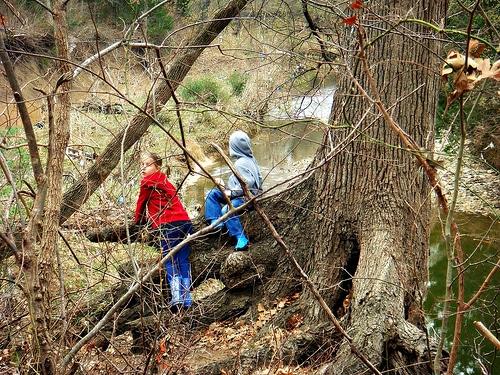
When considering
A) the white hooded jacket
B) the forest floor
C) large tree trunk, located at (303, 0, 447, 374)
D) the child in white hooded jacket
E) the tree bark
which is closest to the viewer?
the forest floor

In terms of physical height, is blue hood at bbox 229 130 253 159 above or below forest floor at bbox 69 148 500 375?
above

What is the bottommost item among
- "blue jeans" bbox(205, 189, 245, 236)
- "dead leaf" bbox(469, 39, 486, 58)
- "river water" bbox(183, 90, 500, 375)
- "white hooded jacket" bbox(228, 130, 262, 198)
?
"river water" bbox(183, 90, 500, 375)

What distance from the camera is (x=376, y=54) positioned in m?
4.37

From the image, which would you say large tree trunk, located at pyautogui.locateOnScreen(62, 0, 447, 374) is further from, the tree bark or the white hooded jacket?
the tree bark

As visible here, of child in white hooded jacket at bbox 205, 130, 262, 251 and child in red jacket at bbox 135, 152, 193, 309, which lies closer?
child in red jacket at bbox 135, 152, 193, 309

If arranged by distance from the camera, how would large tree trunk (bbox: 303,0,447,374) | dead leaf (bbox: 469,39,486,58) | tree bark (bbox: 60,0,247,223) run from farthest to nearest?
tree bark (bbox: 60,0,247,223) → large tree trunk (bbox: 303,0,447,374) → dead leaf (bbox: 469,39,486,58)

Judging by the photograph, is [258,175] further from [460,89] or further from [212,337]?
[460,89]

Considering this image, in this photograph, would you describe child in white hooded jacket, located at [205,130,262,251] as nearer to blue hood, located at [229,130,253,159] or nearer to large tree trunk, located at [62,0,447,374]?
blue hood, located at [229,130,253,159]

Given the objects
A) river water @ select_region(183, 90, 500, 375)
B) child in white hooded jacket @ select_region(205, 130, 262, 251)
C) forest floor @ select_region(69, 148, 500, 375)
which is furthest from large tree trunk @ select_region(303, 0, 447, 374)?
child in white hooded jacket @ select_region(205, 130, 262, 251)

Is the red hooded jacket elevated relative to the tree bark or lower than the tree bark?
lower

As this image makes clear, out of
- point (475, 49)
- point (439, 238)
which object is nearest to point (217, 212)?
point (475, 49)

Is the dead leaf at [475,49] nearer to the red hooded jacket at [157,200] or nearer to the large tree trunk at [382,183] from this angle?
the large tree trunk at [382,183]

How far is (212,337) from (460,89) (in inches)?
155

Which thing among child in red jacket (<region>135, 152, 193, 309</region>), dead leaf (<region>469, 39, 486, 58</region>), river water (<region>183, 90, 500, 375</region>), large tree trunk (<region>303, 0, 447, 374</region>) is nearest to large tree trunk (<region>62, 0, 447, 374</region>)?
large tree trunk (<region>303, 0, 447, 374</region>)
